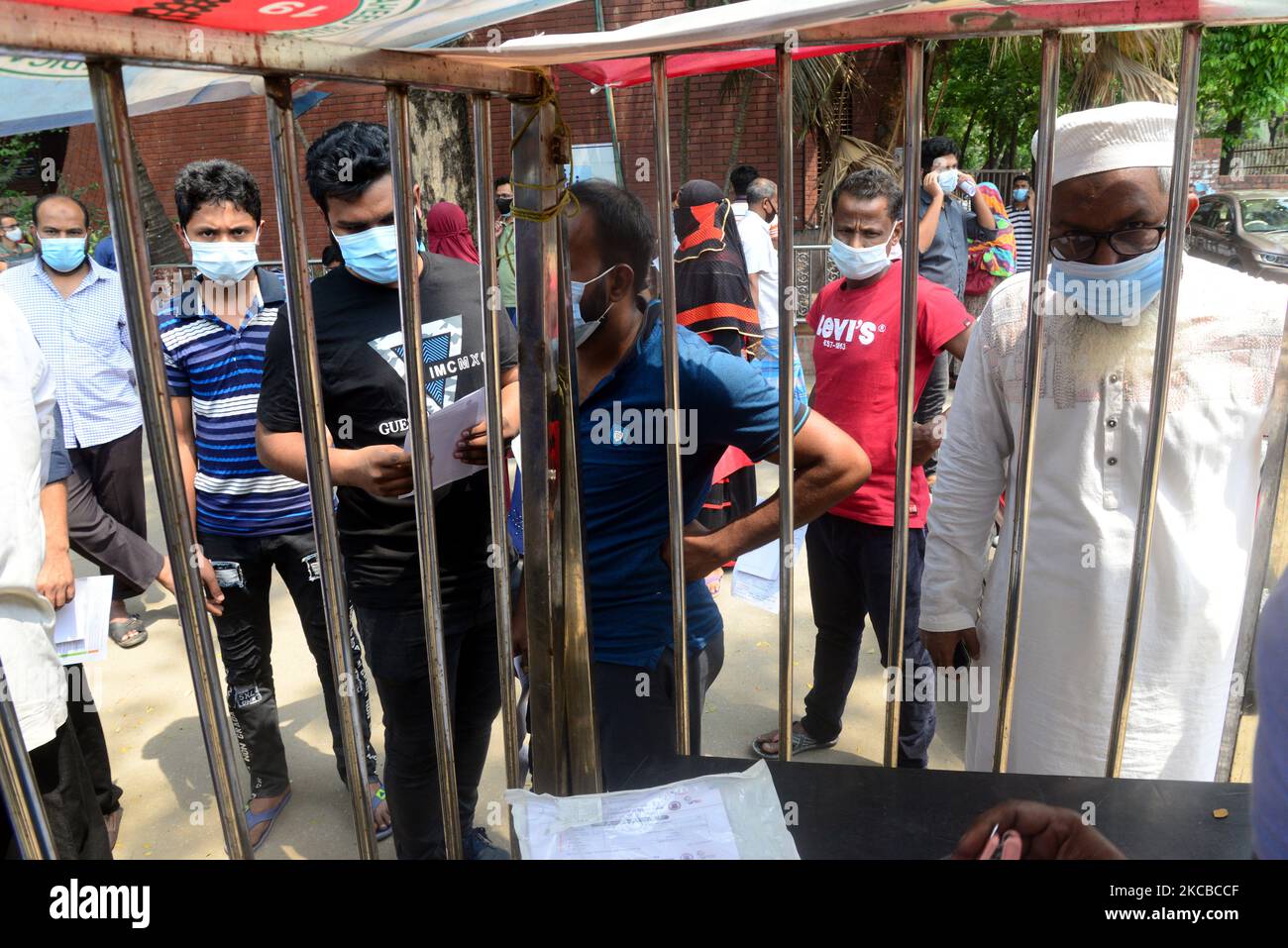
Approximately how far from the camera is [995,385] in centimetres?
211

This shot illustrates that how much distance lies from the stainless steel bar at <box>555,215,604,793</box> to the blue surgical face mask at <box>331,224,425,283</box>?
90cm

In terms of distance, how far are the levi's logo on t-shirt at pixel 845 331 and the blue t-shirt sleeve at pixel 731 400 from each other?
4.19 ft

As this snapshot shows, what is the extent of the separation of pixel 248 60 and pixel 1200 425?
1752 millimetres

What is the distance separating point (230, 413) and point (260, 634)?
75cm

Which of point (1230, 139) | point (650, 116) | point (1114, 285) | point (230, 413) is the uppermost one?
point (650, 116)

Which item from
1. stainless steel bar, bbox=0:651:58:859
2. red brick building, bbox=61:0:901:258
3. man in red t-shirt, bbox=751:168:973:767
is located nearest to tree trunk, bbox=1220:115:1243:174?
red brick building, bbox=61:0:901:258

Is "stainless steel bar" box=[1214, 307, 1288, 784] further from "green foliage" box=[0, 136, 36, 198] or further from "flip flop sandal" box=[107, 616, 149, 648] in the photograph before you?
"green foliage" box=[0, 136, 36, 198]

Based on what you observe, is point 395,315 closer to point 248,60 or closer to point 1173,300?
point 248,60

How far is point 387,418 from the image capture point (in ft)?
7.89

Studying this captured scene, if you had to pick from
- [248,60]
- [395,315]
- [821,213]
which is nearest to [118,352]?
[395,315]

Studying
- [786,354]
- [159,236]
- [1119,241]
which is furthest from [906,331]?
[159,236]

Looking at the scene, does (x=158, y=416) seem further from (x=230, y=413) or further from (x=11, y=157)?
(x=11, y=157)

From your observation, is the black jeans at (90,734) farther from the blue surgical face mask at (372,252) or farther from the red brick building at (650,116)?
the red brick building at (650,116)

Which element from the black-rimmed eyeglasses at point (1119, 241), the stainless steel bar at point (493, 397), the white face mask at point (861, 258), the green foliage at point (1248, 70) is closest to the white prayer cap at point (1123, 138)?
the black-rimmed eyeglasses at point (1119, 241)
